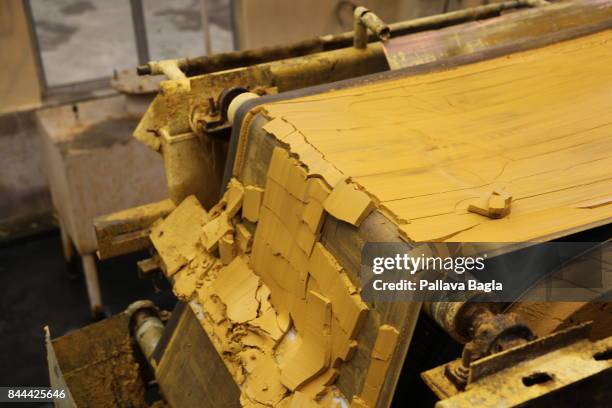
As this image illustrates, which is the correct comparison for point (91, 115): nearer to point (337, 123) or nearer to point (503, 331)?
point (337, 123)

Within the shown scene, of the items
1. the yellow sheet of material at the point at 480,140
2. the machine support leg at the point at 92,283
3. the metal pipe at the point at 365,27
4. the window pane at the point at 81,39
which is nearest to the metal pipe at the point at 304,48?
the metal pipe at the point at 365,27

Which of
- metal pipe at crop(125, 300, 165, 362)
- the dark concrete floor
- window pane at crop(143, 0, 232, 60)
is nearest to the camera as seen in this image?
metal pipe at crop(125, 300, 165, 362)

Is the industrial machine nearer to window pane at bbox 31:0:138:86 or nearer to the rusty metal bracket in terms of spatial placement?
the rusty metal bracket

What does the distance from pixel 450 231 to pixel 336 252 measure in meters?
0.35

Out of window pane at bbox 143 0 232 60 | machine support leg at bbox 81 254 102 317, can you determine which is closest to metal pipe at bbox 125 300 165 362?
machine support leg at bbox 81 254 102 317

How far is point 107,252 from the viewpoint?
2.58 meters

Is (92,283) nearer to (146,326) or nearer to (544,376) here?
(146,326)

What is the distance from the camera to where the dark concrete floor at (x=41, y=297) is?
14.9 feet

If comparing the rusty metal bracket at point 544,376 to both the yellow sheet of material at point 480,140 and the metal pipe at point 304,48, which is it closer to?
the yellow sheet of material at point 480,140

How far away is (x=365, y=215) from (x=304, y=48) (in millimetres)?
1512

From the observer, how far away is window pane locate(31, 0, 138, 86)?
6.69 meters

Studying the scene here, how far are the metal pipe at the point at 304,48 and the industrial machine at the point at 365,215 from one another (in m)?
0.01

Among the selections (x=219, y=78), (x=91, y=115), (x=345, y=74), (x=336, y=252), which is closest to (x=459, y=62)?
(x=345, y=74)

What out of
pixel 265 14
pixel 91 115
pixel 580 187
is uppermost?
pixel 265 14
